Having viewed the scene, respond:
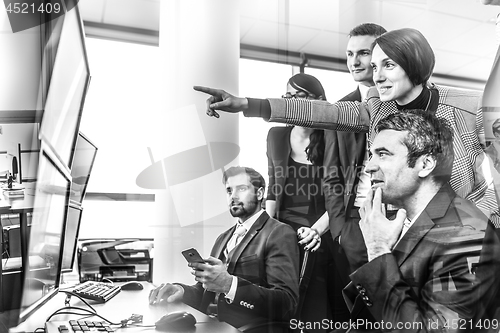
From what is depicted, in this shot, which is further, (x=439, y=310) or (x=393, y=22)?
(x=393, y=22)

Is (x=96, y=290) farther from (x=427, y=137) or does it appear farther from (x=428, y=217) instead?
(x=427, y=137)

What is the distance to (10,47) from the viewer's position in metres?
1.89

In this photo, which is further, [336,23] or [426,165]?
[336,23]

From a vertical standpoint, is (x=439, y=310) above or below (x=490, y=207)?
below

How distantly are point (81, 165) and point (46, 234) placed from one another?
292 mm

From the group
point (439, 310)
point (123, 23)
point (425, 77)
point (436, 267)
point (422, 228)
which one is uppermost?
point (123, 23)

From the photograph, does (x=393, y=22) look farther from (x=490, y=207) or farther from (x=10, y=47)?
(x=10, y=47)

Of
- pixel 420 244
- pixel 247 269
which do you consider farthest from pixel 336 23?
pixel 247 269

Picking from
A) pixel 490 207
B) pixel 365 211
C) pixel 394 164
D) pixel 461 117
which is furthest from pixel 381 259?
pixel 461 117

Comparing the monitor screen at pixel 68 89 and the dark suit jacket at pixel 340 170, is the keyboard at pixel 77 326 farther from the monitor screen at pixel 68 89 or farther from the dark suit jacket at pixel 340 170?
the dark suit jacket at pixel 340 170

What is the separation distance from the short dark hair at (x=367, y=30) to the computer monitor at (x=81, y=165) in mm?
1146

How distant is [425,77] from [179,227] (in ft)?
3.78

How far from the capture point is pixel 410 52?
6.35 feet

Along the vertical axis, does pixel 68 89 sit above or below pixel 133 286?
above
